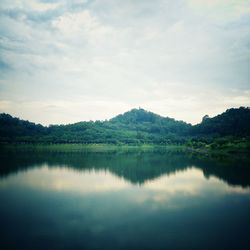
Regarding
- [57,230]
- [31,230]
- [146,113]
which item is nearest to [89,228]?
[57,230]

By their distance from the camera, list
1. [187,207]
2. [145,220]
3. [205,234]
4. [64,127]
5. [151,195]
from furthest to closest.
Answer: [64,127] → [151,195] → [187,207] → [145,220] → [205,234]

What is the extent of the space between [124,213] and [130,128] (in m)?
153

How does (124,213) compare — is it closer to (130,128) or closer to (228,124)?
(228,124)

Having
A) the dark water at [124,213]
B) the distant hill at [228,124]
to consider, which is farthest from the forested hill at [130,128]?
the dark water at [124,213]

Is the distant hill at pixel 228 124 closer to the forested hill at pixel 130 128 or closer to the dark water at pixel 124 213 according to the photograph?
the forested hill at pixel 130 128

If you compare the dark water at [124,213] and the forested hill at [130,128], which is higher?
the forested hill at [130,128]

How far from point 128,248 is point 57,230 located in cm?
370

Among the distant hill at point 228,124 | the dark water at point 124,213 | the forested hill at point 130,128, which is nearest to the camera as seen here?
the dark water at point 124,213

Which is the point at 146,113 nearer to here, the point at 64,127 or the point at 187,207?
the point at 64,127

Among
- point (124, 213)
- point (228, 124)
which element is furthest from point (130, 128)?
point (124, 213)

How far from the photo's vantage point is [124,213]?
1487 centimetres

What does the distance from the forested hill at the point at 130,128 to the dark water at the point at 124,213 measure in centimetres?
5715

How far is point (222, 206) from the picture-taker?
648 inches

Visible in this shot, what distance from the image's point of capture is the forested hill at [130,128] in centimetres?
9894
